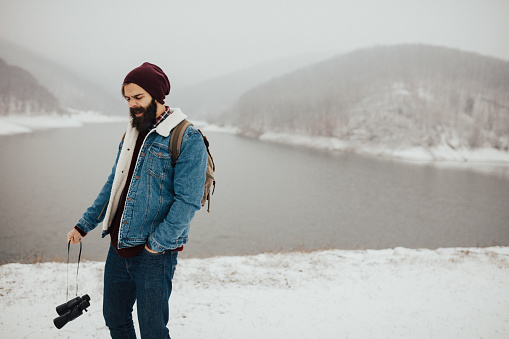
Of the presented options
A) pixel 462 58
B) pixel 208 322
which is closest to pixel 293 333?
pixel 208 322

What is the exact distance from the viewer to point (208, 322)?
368 centimetres

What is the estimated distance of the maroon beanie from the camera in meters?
2.01

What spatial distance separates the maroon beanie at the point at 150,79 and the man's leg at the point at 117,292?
1216 millimetres

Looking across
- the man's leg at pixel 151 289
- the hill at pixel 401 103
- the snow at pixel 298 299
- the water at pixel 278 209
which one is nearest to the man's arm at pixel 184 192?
the man's leg at pixel 151 289

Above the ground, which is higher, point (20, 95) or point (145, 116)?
point (20, 95)

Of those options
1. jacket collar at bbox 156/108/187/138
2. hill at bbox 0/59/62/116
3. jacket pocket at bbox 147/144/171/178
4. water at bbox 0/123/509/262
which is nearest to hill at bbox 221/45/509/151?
water at bbox 0/123/509/262

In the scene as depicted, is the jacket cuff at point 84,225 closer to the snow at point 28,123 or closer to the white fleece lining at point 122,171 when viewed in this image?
the white fleece lining at point 122,171

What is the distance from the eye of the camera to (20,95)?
8069cm

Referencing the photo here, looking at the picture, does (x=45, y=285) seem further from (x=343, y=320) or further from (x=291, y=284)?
(x=343, y=320)

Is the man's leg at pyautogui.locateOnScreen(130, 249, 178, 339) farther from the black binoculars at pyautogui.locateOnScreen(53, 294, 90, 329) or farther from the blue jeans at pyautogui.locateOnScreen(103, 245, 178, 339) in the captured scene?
the black binoculars at pyautogui.locateOnScreen(53, 294, 90, 329)

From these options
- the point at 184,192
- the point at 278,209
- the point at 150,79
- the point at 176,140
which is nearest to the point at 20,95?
the point at 278,209

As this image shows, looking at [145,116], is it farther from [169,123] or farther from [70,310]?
[70,310]

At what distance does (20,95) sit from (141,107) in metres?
104

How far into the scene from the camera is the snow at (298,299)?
142 inches
